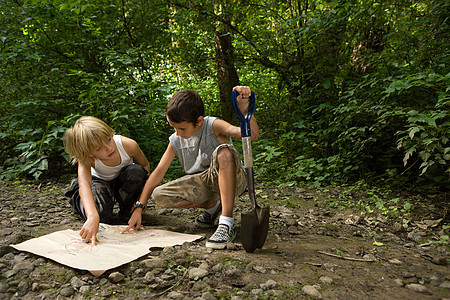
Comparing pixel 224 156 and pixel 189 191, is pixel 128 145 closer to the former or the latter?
pixel 189 191

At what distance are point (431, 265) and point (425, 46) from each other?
253cm

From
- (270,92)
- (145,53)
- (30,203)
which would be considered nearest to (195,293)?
(30,203)

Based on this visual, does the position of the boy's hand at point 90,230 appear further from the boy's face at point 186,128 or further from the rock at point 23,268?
the boy's face at point 186,128

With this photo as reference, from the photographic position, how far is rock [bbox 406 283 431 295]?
53.1 inches

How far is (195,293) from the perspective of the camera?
1379 millimetres

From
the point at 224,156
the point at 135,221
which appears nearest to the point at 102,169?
the point at 135,221

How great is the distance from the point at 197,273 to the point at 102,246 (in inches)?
25.7

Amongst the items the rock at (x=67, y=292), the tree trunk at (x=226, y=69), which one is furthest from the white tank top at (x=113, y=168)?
the tree trunk at (x=226, y=69)

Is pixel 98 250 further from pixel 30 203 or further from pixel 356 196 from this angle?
pixel 356 196

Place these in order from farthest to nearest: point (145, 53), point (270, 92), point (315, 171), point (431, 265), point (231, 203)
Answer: point (270, 92) → point (145, 53) → point (315, 171) → point (231, 203) → point (431, 265)

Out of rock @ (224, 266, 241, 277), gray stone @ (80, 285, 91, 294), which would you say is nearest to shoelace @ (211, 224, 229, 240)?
rock @ (224, 266, 241, 277)

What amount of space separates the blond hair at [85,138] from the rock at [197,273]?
3.64 ft

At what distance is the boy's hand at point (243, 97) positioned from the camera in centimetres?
181

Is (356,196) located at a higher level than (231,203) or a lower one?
lower
